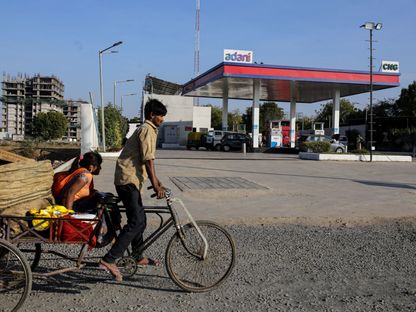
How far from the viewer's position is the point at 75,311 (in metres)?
4.11

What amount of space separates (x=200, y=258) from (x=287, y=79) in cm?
3141

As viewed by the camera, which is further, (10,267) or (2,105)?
(2,105)

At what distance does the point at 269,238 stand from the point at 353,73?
3102 centimetres

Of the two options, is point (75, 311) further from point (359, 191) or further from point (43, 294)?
point (359, 191)

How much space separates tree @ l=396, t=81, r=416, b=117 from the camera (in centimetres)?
6367

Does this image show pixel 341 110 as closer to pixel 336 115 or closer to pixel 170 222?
pixel 336 115

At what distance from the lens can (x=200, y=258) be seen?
15.5 feet

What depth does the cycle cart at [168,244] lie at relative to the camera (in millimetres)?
4250

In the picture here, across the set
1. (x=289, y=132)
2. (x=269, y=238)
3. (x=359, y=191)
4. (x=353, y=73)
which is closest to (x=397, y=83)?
(x=353, y=73)

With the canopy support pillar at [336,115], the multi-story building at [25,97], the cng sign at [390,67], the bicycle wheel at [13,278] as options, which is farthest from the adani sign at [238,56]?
the multi-story building at [25,97]

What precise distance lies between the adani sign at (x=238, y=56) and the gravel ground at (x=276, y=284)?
1114 inches

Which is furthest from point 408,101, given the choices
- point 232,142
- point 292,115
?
point 232,142

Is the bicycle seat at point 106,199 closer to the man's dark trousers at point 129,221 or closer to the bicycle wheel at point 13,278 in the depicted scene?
the man's dark trousers at point 129,221

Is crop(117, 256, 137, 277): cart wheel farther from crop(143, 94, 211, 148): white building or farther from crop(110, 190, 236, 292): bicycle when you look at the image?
crop(143, 94, 211, 148): white building
